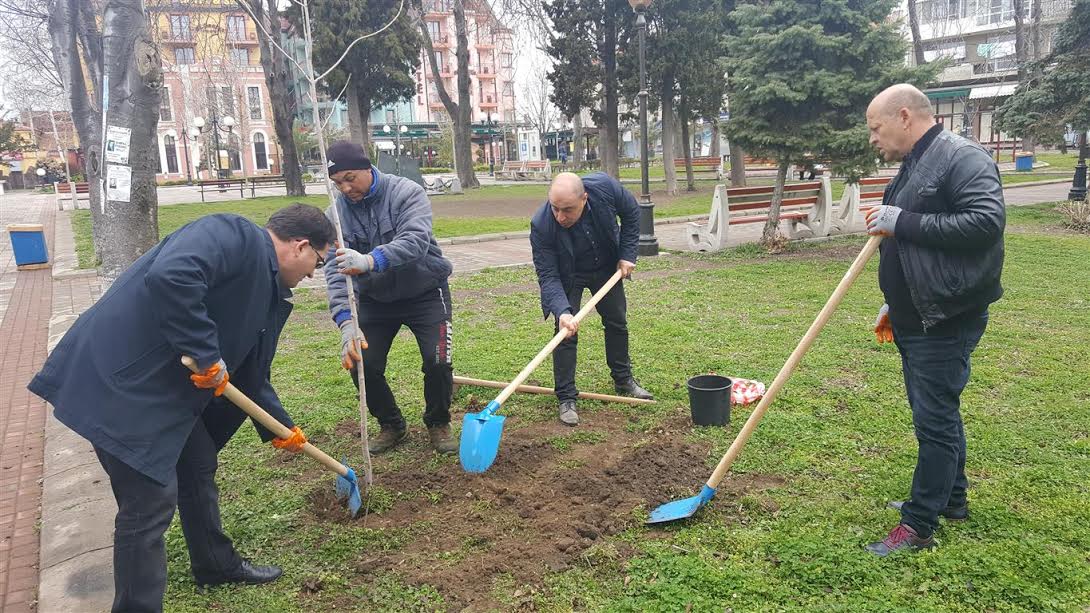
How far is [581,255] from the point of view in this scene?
16.8 feet

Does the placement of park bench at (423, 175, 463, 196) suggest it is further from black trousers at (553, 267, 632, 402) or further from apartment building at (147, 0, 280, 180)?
apartment building at (147, 0, 280, 180)

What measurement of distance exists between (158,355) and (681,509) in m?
2.38

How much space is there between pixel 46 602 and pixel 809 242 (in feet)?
39.0

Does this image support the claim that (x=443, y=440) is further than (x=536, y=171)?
No

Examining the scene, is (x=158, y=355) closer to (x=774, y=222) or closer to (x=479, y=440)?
(x=479, y=440)

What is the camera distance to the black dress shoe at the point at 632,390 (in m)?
5.28

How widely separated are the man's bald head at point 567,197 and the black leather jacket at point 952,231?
Answer: 209 cm

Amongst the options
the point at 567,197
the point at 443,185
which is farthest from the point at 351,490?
the point at 443,185

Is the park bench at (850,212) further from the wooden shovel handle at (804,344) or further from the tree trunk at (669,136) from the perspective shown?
the wooden shovel handle at (804,344)

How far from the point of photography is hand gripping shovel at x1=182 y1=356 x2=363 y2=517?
2846mm

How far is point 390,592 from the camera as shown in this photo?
308 cm

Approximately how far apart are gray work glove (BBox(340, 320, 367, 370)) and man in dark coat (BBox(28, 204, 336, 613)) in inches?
35.8

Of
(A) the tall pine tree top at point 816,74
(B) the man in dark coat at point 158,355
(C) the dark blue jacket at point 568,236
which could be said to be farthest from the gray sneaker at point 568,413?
(A) the tall pine tree top at point 816,74

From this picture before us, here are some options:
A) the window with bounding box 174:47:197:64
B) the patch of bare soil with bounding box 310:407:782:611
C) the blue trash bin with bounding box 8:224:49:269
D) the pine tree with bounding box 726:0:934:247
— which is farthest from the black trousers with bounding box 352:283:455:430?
the window with bounding box 174:47:197:64
